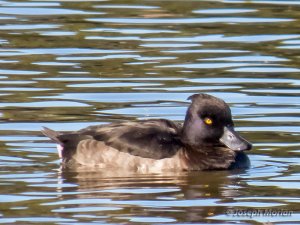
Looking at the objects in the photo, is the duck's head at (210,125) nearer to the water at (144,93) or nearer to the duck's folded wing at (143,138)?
the duck's folded wing at (143,138)

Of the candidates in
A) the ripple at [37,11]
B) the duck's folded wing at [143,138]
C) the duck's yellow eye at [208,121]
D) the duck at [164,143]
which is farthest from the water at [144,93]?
the duck's yellow eye at [208,121]

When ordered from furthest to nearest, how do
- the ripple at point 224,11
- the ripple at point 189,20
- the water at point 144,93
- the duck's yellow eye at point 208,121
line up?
the ripple at point 224,11, the ripple at point 189,20, the duck's yellow eye at point 208,121, the water at point 144,93

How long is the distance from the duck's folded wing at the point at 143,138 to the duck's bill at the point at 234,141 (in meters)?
0.47

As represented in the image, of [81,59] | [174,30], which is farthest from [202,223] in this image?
[174,30]

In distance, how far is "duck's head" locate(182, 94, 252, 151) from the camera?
1389cm

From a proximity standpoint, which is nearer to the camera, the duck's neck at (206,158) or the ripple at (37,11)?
the duck's neck at (206,158)

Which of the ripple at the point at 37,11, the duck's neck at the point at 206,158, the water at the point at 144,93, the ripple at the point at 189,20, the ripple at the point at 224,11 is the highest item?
the ripple at the point at 37,11

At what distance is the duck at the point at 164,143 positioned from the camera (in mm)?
13836

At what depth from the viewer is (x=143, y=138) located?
1386 cm

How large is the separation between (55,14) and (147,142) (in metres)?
8.24

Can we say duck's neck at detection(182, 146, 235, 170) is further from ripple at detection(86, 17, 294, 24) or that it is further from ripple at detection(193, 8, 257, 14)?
ripple at detection(193, 8, 257, 14)

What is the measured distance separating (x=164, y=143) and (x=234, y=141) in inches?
27.9

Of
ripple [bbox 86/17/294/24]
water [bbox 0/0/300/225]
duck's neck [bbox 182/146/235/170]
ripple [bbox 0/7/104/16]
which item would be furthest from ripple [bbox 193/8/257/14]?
duck's neck [bbox 182/146/235/170]

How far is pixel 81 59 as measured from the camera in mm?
18938
